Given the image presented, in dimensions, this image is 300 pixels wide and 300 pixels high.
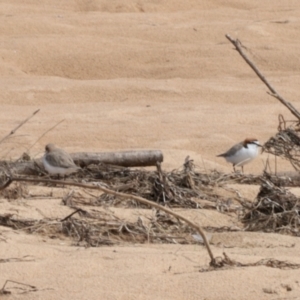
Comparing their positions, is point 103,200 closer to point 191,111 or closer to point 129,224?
point 129,224

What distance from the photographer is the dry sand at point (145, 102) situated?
4.72m

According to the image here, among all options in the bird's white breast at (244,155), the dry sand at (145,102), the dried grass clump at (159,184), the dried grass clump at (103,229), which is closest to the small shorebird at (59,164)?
the dried grass clump at (159,184)

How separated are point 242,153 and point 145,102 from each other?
3.75 m

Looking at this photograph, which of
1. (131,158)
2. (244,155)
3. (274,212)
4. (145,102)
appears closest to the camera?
(274,212)

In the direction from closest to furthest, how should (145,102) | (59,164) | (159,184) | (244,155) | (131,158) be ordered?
(159,184)
(59,164)
(131,158)
(244,155)
(145,102)

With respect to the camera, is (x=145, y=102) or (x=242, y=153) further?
(x=145, y=102)

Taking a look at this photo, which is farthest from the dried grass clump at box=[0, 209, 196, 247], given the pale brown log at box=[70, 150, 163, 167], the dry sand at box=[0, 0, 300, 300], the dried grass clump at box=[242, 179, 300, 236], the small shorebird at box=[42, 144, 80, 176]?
the pale brown log at box=[70, 150, 163, 167]

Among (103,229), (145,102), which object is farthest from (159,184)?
(145,102)

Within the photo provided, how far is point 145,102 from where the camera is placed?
485 inches

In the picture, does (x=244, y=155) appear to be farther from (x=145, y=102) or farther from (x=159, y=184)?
(x=145, y=102)

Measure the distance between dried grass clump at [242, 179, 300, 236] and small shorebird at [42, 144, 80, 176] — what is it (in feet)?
5.72

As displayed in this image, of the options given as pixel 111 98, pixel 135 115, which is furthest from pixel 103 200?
pixel 111 98

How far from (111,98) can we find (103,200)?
A: 576cm

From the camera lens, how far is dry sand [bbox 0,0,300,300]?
15.5 feet
